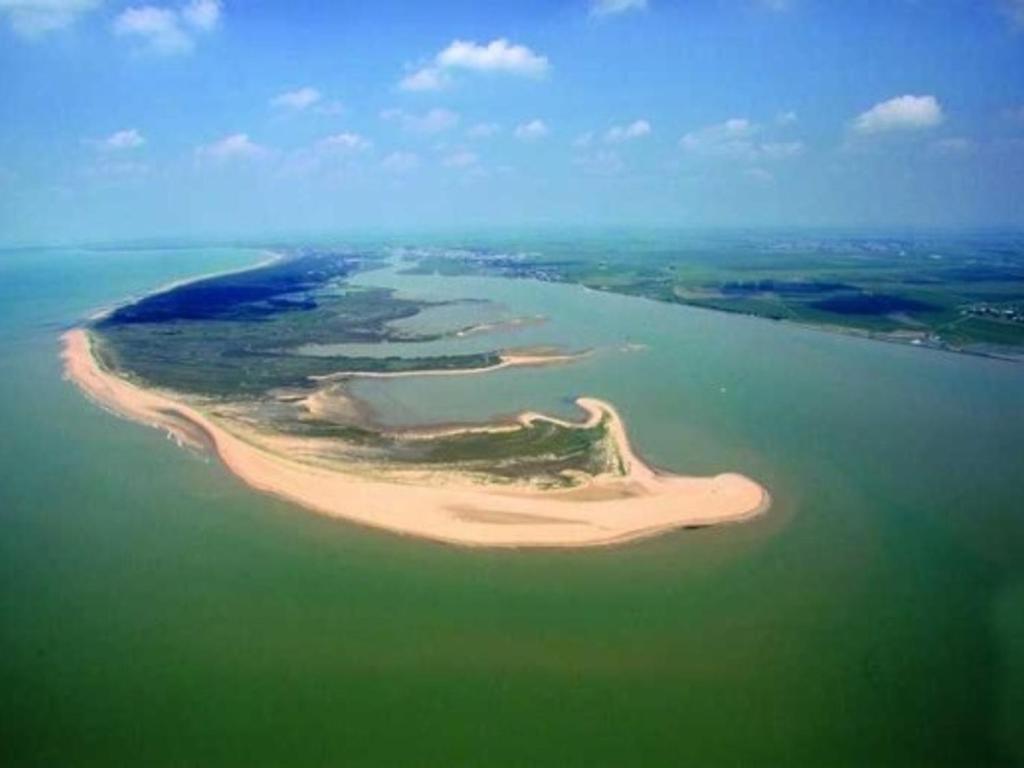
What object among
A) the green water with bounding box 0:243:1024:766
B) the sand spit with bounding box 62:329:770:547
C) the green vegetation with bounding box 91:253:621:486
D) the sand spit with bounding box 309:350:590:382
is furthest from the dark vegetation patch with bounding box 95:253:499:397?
the sand spit with bounding box 62:329:770:547

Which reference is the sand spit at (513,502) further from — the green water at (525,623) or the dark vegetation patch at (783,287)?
the dark vegetation patch at (783,287)

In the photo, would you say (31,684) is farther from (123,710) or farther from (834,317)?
(834,317)

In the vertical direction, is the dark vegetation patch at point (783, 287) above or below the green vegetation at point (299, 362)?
above

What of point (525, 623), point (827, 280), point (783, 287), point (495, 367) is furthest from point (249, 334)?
point (827, 280)

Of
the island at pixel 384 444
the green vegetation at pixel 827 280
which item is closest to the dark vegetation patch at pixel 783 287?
the green vegetation at pixel 827 280

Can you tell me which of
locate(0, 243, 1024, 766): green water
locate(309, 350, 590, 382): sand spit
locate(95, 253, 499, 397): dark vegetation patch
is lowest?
locate(0, 243, 1024, 766): green water

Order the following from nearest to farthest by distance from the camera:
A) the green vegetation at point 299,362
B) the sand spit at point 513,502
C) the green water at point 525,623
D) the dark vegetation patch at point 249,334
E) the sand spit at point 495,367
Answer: the green water at point 525,623 < the sand spit at point 513,502 < the green vegetation at point 299,362 < the sand spit at point 495,367 < the dark vegetation patch at point 249,334

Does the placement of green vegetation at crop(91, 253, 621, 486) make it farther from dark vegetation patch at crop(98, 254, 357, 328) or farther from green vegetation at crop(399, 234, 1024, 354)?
green vegetation at crop(399, 234, 1024, 354)

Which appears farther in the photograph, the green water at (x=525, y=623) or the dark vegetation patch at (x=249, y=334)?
the dark vegetation patch at (x=249, y=334)
